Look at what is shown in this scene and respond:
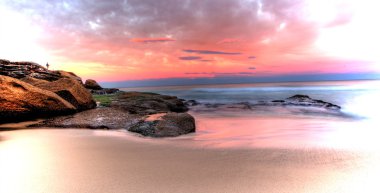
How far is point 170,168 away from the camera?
163 inches

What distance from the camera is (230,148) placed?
18.3 ft

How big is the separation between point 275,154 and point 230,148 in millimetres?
1047

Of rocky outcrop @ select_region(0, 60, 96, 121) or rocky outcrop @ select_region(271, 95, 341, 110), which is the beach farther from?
rocky outcrop @ select_region(271, 95, 341, 110)

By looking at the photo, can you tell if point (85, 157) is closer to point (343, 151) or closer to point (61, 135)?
point (61, 135)

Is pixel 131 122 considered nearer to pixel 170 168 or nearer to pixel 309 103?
pixel 170 168

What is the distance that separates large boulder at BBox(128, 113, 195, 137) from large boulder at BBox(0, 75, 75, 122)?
350 centimetres

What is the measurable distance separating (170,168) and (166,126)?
3.22m

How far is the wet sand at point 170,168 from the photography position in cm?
336

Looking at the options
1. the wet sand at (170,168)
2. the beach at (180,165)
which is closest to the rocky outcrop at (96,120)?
the beach at (180,165)

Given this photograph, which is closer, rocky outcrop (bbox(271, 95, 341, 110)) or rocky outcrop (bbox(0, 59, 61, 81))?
rocky outcrop (bbox(0, 59, 61, 81))

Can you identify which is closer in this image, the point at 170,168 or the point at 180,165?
the point at 170,168

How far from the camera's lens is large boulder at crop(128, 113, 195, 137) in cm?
702

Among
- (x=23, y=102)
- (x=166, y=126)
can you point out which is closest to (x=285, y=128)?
(x=166, y=126)

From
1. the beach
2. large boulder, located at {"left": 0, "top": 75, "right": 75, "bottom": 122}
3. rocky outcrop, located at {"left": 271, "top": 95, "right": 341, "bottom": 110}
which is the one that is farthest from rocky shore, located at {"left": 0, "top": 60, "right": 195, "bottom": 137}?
rocky outcrop, located at {"left": 271, "top": 95, "right": 341, "bottom": 110}
